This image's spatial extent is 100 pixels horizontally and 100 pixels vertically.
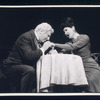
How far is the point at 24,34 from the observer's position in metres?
5.00

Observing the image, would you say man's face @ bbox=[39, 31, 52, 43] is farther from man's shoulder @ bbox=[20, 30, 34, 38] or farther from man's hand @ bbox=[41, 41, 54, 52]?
man's shoulder @ bbox=[20, 30, 34, 38]

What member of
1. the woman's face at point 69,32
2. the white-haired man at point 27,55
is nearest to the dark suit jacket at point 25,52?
the white-haired man at point 27,55

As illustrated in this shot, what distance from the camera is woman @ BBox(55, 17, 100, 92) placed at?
4855 mm

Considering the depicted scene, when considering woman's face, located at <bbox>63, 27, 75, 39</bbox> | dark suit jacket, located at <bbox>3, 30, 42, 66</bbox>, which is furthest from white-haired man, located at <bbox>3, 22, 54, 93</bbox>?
woman's face, located at <bbox>63, 27, 75, 39</bbox>

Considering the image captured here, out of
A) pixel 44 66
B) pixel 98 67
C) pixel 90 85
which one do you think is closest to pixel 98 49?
pixel 98 67

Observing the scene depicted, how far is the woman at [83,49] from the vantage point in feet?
15.9

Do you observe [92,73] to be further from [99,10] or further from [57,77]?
[99,10]

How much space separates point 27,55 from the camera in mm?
4953

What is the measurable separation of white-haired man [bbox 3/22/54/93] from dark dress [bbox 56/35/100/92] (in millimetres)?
298

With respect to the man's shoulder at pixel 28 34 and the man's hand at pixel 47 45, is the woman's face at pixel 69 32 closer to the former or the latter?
the man's hand at pixel 47 45

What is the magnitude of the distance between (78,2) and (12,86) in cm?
176

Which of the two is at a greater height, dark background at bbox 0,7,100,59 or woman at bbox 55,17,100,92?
dark background at bbox 0,7,100,59

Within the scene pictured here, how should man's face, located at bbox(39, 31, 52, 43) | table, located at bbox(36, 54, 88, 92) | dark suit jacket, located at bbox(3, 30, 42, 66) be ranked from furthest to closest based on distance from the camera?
man's face, located at bbox(39, 31, 52, 43), dark suit jacket, located at bbox(3, 30, 42, 66), table, located at bbox(36, 54, 88, 92)

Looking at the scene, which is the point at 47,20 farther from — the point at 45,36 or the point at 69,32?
the point at 69,32
